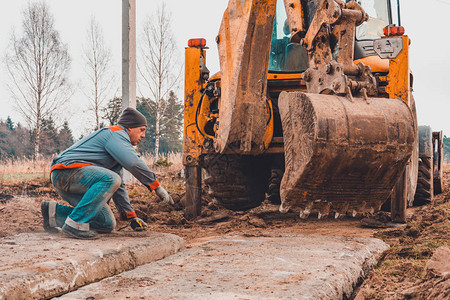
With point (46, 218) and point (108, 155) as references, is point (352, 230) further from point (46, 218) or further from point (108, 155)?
point (46, 218)

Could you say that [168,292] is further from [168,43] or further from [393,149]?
[168,43]

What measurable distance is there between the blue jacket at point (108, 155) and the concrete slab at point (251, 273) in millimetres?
775

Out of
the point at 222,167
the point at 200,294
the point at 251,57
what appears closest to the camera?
the point at 200,294

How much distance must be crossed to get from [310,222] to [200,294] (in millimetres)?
3580

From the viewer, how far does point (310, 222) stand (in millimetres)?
5656

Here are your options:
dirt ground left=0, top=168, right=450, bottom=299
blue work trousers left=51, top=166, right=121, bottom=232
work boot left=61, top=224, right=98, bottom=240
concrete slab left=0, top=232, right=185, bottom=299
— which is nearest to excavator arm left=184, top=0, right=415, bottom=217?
dirt ground left=0, top=168, right=450, bottom=299

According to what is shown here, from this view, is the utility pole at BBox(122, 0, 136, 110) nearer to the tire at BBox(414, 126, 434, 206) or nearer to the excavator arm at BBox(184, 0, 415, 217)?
the excavator arm at BBox(184, 0, 415, 217)

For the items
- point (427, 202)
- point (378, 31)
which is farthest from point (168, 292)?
point (427, 202)

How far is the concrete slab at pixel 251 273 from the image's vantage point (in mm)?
2309

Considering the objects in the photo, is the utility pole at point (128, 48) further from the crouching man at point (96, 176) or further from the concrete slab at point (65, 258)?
the concrete slab at point (65, 258)

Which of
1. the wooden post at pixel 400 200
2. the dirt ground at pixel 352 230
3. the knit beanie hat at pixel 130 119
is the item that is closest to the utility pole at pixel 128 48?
the dirt ground at pixel 352 230

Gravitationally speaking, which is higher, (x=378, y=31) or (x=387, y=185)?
(x=378, y=31)

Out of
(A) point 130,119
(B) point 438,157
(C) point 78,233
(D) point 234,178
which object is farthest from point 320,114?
(B) point 438,157

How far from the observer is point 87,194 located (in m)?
3.77
